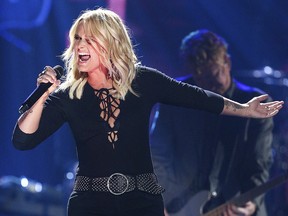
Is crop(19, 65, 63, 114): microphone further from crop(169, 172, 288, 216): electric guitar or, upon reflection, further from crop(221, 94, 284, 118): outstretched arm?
crop(169, 172, 288, 216): electric guitar

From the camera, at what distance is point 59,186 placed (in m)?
7.10

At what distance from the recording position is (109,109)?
9.88 ft

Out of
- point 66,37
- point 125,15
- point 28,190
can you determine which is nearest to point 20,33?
point 66,37

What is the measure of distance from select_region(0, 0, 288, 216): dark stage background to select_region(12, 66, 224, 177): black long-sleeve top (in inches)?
141

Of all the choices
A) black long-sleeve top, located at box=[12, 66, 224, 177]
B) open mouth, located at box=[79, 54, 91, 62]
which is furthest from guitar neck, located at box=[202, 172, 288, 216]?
open mouth, located at box=[79, 54, 91, 62]

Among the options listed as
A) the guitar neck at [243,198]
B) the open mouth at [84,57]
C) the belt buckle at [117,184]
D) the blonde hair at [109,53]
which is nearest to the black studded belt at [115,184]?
the belt buckle at [117,184]

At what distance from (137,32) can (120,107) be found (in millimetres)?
4344

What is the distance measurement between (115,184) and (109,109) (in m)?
0.35

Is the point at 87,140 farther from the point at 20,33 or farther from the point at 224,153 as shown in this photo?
the point at 20,33

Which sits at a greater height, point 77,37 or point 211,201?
point 77,37

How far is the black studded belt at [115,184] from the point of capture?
2.90 metres

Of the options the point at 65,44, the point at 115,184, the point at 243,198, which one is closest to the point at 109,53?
the point at 115,184

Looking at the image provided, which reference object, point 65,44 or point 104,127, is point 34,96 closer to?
point 104,127

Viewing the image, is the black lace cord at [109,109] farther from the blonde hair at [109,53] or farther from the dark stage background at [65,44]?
the dark stage background at [65,44]
